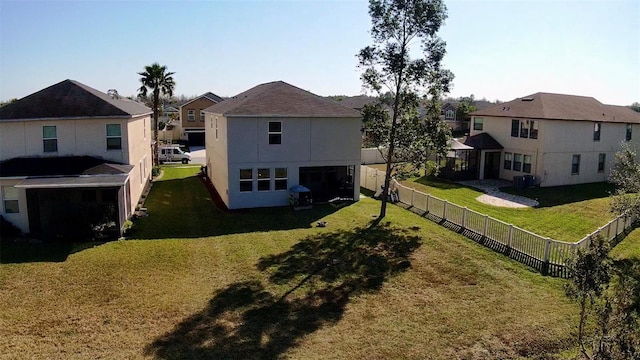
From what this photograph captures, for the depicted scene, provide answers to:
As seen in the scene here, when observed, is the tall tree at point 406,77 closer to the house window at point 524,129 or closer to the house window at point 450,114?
the house window at point 524,129

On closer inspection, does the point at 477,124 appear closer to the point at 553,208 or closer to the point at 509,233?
the point at 553,208

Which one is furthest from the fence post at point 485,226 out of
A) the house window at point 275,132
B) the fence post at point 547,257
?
the house window at point 275,132

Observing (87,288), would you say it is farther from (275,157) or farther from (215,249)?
(275,157)

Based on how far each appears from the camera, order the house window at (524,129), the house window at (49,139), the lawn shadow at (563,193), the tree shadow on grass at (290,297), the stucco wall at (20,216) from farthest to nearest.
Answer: the house window at (524,129) → the lawn shadow at (563,193) → the house window at (49,139) → the stucco wall at (20,216) → the tree shadow on grass at (290,297)

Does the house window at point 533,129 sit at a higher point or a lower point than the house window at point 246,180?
higher

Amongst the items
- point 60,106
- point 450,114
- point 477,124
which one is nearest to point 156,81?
point 60,106

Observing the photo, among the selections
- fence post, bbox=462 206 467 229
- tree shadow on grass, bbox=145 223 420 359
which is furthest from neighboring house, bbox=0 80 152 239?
fence post, bbox=462 206 467 229

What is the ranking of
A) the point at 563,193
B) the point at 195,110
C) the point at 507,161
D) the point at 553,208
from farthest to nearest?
the point at 195,110, the point at 507,161, the point at 563,193, the point at 553,208
